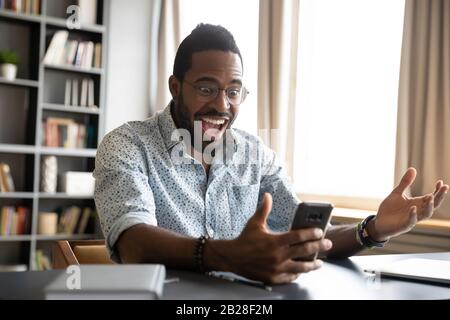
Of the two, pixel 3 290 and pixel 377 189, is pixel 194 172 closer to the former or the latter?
pixel 3 290

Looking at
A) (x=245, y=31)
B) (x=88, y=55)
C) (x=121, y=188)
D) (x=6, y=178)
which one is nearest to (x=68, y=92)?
(x=88, y=55)

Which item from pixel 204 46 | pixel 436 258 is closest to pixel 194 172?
pixel 204 46

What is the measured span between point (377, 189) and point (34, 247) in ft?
8.62

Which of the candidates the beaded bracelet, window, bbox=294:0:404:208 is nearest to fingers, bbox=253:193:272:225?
the beaded bracelet

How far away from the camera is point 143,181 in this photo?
151cm

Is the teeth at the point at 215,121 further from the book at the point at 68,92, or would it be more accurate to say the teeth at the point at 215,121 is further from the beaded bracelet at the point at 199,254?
the book at the point at 68,92

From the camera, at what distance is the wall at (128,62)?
458 cm

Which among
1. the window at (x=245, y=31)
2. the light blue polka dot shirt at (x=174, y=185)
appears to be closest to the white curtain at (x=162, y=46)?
the window at (x=245, y=31)

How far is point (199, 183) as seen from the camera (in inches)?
69.6

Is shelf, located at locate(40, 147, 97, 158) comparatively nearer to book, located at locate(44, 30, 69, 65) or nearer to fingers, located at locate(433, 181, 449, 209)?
book, located at locate(44, 30, 69, 65)

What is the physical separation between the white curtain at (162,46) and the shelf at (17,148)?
120 centimetres

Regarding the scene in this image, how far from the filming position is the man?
1.27m

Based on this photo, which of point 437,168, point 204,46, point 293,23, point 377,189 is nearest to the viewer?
point 204,46

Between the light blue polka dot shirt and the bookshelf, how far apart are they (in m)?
2.58
